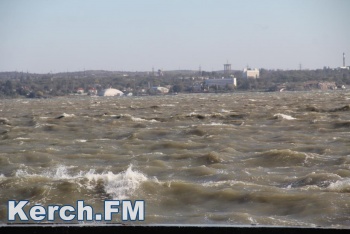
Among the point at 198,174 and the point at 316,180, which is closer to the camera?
the point at 316,180

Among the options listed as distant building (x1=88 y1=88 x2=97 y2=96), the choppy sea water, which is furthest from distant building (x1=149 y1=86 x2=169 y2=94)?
the choppy sea water

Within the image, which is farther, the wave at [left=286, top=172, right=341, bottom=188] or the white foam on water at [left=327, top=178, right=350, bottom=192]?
the wave at [left=286, top=172, right=341, bottom=188]

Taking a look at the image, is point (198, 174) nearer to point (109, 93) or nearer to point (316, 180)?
point (316, 180)

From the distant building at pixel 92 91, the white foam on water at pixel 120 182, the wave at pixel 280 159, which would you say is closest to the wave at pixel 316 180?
the wave at pixel 280 159

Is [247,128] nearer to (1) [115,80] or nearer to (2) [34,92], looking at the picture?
(2) [34,92]

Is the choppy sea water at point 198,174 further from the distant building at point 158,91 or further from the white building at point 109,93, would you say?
the distant building at point 158,91

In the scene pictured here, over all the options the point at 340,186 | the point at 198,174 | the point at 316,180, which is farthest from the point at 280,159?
the point at 340,186

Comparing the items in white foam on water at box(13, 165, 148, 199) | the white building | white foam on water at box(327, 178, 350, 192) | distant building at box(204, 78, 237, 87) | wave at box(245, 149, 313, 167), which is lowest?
the white building

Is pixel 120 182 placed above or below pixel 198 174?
above

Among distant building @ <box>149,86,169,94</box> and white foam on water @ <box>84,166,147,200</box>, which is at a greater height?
white foam on water @ <box>84,166,147,200</box>

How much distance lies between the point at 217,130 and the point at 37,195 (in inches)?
536

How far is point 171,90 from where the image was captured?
160 m

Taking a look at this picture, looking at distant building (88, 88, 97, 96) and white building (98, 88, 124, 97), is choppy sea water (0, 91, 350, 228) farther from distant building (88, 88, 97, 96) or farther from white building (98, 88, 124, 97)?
distant building (88, 88, 97, 96)

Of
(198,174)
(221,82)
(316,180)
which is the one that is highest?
(316,180)
